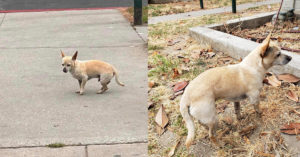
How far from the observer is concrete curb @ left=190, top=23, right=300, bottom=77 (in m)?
5.04

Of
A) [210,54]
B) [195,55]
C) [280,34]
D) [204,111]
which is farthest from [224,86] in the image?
[280,34]

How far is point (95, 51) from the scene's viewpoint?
9.04 meters

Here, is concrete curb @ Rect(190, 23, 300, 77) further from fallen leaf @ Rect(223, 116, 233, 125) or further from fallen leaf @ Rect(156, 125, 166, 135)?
fallen leaf @ Rect(156, 125, 166, 135)

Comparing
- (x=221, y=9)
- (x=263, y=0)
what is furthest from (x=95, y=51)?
(x=263, y=0)

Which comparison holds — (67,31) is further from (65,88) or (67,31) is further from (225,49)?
(225,49)

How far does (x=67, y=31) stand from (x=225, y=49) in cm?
560

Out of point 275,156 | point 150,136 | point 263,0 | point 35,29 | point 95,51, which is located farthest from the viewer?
point 263,0

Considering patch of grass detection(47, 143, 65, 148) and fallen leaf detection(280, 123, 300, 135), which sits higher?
fallen leaf detection(280, 123, 300, 135)

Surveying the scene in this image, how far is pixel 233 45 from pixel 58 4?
10.8m

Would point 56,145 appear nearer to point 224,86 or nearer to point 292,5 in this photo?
point 224,86

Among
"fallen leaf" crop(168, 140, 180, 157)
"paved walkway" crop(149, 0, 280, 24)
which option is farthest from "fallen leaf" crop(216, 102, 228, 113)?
"paved walkway" crop(149, 0, 280, 24)

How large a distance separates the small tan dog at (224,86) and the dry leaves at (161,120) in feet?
2.43

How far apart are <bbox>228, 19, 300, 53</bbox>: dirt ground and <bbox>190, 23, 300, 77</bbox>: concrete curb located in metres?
0.49

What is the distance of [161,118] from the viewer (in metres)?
4.73
